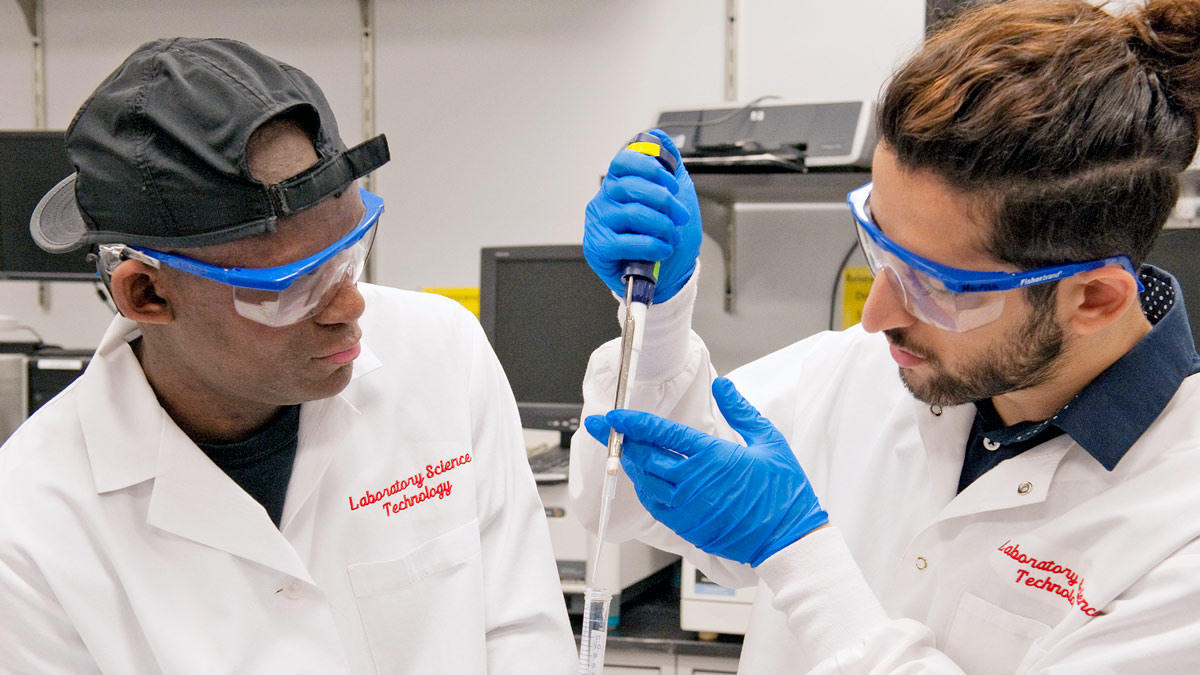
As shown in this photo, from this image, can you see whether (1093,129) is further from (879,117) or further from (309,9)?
Answer: (309,9)

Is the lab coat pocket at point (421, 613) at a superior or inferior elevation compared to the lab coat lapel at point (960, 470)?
inferior

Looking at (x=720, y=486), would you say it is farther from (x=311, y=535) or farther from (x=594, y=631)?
(x=311, y=535)

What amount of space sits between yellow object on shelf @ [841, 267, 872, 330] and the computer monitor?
0.58m

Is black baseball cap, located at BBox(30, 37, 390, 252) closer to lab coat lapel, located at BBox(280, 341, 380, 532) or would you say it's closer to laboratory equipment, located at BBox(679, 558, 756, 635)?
lab coat lapel, located at BBox(280, 341, 380, 532)

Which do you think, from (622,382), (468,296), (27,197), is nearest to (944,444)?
(622,382)

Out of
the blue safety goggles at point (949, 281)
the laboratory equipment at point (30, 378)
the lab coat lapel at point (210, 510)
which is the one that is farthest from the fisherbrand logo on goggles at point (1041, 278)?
the laboratory equipment at point (30, 378)

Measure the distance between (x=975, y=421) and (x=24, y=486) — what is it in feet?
3.36

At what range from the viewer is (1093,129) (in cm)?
88

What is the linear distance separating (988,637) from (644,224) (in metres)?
0.56

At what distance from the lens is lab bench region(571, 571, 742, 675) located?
1929mm

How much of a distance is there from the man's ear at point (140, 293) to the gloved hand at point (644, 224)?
45 cm

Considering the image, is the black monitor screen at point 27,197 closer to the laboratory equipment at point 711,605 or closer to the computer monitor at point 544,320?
the computer monitor at point 544,320

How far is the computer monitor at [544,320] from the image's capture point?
2314mm

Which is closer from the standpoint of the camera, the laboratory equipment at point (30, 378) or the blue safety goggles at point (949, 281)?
the blue safety goggles at point (949, 281)
